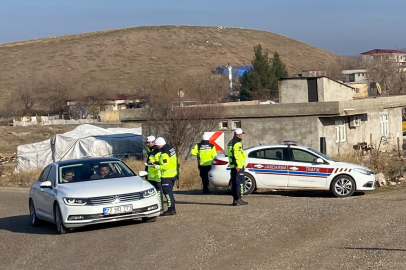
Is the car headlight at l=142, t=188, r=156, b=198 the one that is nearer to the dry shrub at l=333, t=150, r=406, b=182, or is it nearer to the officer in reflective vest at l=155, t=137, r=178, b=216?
the officer in reflective vest at l=155, t=137, r=178, b=216

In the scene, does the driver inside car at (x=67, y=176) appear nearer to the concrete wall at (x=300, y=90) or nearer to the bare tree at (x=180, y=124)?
the bare tree at (x=180, y=124)

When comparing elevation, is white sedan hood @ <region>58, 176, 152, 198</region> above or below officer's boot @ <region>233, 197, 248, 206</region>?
above

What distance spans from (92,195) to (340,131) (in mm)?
27019

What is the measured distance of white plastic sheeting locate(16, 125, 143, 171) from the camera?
142 ft

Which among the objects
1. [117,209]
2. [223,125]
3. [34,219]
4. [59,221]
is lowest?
[34,219]

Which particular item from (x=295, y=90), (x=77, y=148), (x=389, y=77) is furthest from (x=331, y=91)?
(x=389, y=77)

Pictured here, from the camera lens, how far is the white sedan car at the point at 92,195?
40.7ft

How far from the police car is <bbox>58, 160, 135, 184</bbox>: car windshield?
5.22m

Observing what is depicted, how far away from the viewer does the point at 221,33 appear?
164875mm

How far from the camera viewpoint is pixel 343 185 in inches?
706

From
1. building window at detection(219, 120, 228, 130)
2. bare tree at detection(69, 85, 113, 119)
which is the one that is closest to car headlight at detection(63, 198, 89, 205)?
building window at detection(219, 120, 228, 130)

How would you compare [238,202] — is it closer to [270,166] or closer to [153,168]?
[153,168]

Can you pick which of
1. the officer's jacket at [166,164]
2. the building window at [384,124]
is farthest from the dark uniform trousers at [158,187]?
the building window at [384,124]

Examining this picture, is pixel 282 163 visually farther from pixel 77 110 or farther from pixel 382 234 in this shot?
pixel 77 110
